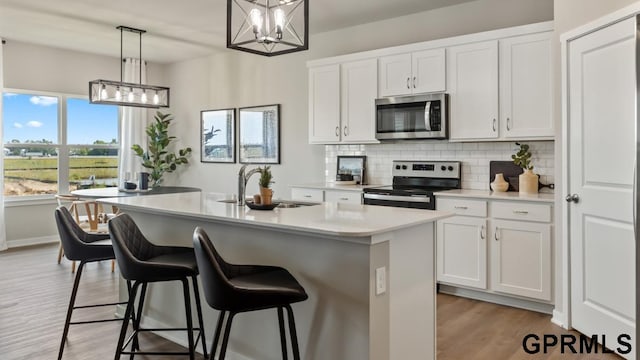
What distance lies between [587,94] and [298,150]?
3.53 meters

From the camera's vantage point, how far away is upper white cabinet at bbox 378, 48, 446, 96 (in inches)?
174

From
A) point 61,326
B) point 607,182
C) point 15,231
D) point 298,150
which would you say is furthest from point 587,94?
point 15,231

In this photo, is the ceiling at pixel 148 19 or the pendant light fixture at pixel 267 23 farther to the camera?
the ceiling at pixel 148 19

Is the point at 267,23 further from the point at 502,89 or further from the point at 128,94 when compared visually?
the point at 128,94

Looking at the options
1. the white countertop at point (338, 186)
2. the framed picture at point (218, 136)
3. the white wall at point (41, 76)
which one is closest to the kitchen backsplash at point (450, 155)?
the white countertop at point (338, 186)

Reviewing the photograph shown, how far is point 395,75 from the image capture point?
15.5 ft

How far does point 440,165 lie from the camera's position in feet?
15.5

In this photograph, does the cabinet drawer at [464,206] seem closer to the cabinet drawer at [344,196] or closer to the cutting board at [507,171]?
the cutting board at [507,171]

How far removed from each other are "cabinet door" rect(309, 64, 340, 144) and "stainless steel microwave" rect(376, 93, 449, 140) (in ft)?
1.92

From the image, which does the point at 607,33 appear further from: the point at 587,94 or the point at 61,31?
the point at 61,31

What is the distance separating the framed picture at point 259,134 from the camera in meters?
6.27

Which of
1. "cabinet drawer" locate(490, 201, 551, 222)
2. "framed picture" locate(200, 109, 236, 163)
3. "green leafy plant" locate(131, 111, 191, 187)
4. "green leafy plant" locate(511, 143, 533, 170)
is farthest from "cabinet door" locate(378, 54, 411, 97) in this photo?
"green leafy plant" locate(131, 111, 191, 187)

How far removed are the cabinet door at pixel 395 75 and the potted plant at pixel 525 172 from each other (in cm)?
118

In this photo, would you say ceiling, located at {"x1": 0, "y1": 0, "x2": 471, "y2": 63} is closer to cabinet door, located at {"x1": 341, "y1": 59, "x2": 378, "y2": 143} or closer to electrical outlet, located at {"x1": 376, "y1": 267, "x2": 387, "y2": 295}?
cabinet door, located at {"x1": 341, "y1": 59, "x2": 378, "y2": 143}
